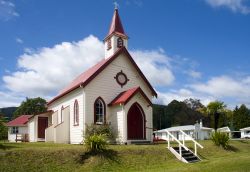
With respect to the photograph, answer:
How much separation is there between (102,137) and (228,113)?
106468 mm

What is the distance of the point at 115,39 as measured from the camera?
3322 cm

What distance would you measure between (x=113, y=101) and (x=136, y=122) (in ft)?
8.96

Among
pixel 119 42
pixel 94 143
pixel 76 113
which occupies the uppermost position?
pixel 119 42

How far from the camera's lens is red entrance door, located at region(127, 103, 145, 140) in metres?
28.9

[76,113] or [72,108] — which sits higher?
[72,108]

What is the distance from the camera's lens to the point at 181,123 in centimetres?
11844

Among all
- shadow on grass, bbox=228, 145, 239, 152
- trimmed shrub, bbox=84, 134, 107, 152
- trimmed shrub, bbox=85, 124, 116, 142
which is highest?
trimmed shrub, bbox=85, 124, 116, 142

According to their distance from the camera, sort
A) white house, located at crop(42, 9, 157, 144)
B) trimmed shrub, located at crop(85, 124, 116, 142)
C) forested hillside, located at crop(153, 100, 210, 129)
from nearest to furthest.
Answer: trimmed shrub, located at crop(85, 124, 116, 142)
white house, located at crop(42, 9, 157, 144)
forested hillside, located at crop(153, 100, 210, 129)

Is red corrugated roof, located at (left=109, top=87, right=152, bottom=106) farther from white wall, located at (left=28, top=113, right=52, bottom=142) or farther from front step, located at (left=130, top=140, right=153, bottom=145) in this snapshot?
white wall, located at (left=28, top=113, right=52, bottom=142)

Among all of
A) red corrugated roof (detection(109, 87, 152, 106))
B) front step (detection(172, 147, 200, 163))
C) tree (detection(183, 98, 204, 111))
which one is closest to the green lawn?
front step (detection(172, 147, 200, 163))

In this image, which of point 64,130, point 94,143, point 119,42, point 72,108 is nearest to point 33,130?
point 64,130

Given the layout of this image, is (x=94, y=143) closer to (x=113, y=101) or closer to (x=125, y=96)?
(x=125, y=96)

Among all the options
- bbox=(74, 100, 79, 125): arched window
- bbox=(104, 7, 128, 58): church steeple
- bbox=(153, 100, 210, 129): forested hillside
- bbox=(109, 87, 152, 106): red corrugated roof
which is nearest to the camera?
bbox=(109, 87, 152, 106): red corrugated roof

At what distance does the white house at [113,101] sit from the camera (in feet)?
93.2
